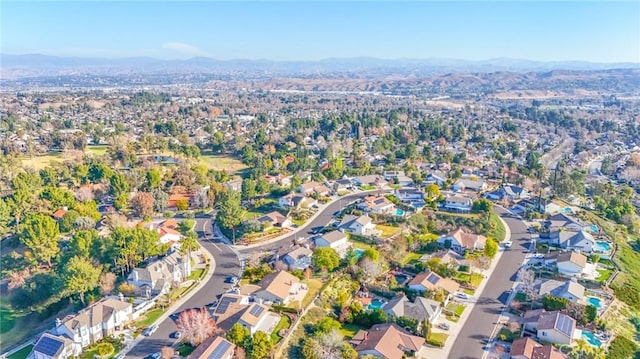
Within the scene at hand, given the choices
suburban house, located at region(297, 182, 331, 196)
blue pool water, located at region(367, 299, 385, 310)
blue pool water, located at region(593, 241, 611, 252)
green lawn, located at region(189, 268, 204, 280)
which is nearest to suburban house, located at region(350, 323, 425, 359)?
blue pool water, located at region(367, 299, 385, 310)

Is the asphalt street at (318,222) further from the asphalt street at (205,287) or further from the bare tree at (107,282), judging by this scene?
the bare tree at (107,282)

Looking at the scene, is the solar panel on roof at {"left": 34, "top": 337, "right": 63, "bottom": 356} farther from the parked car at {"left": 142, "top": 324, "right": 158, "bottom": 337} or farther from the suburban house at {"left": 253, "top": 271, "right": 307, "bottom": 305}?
the suburban house at {"left": 253, "top": 271, "right": 307, "bottom": 305}

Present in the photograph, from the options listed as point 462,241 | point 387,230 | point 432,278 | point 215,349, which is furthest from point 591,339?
point 215,349

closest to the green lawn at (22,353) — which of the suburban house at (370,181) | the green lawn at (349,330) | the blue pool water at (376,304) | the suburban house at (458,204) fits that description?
the green lawn at (349,330)

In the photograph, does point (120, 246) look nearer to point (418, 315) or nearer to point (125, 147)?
point (418, 315)

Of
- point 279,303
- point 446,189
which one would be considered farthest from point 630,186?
point 279,303

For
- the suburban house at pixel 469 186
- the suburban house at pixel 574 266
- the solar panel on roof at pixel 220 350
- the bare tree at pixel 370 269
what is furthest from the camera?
the suburban house at pixel 469 186
